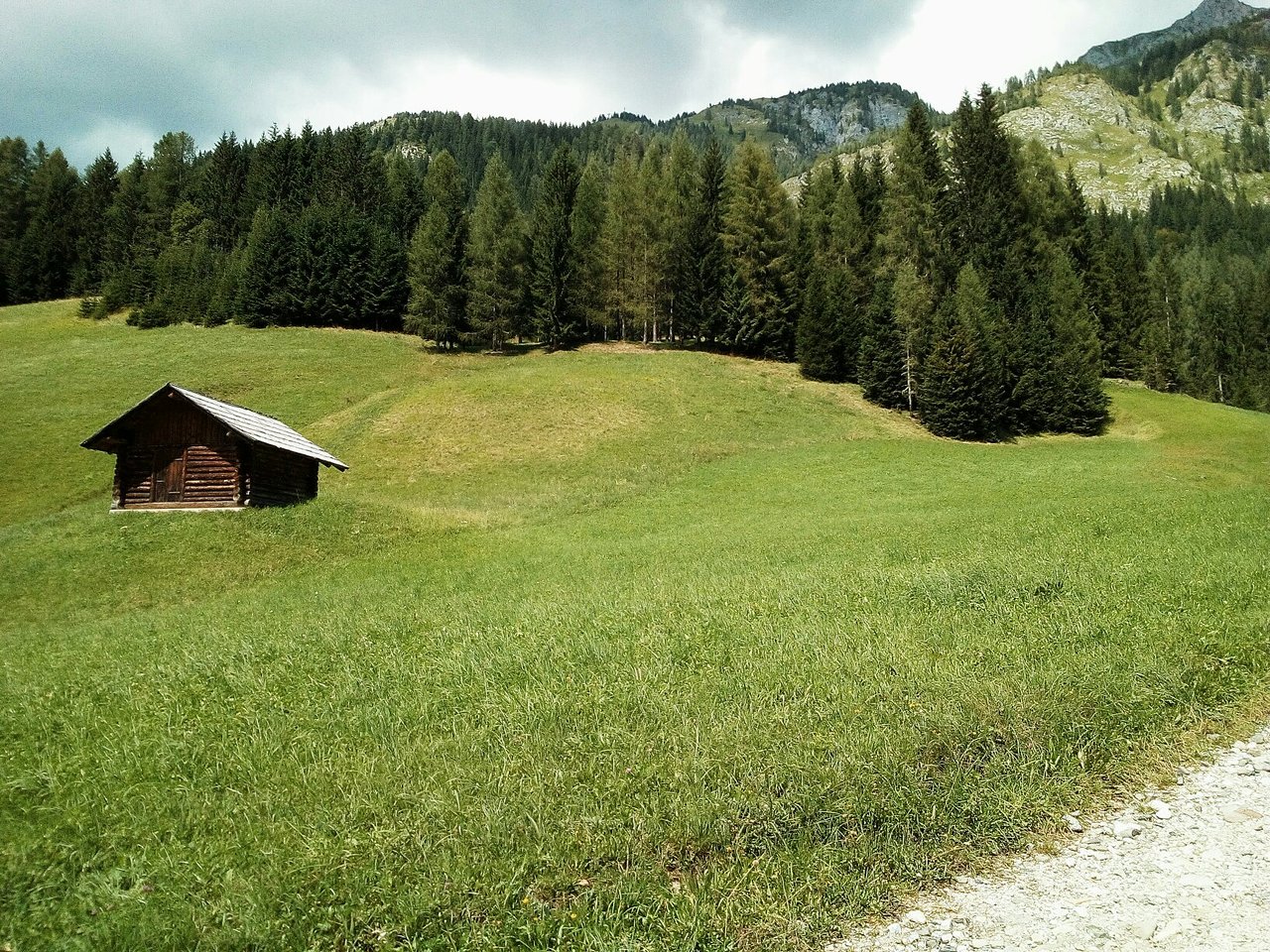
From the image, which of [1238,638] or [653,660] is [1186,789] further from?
[653,660]

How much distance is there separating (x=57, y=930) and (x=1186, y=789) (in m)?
8.65

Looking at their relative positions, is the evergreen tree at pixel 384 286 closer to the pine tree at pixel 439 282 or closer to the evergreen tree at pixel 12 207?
the pine tree at pixel 439 282

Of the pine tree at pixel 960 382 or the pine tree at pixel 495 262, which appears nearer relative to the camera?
the pine tree at pixel 960 382

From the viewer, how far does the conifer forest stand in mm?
52719

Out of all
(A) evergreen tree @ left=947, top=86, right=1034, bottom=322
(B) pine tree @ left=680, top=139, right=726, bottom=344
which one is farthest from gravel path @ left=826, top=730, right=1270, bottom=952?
(A) evergreen tree @ left=947, top=86, right=1034, bottom=322

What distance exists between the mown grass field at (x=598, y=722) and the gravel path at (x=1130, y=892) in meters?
0.29

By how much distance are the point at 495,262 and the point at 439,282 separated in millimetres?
6438

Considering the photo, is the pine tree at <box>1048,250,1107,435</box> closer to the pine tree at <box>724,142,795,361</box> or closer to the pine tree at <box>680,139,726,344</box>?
the pine tree at <box>724,142,795,361</box>

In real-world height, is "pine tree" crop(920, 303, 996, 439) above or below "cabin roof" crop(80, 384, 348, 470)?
above

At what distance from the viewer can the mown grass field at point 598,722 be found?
174 inches

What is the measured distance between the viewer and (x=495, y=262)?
67.4m

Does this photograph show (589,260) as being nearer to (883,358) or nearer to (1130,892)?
(883,358)

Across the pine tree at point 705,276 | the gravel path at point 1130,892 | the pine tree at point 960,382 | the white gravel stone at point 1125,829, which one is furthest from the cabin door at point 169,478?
the pine tree at point 960,382

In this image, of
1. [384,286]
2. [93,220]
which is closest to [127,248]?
[93,220]
